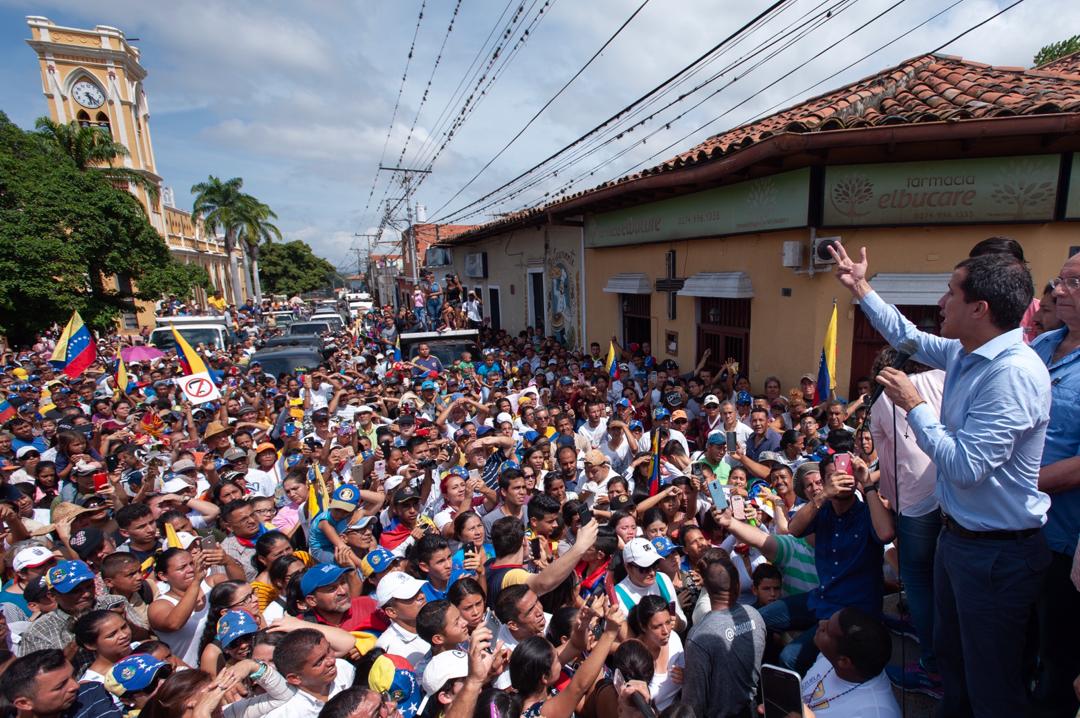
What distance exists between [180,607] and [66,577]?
0.71m

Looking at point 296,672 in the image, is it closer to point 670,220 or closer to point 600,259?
point 670,220

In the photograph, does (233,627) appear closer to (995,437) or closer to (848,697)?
(848,697)

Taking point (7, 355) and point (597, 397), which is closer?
point (597, 397)

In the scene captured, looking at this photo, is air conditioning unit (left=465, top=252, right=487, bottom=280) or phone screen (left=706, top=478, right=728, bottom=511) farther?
air conditioning unit (left=465, top=252, right=487, bottom=280)

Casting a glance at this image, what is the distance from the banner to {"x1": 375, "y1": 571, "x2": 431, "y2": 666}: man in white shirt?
554 centimetres

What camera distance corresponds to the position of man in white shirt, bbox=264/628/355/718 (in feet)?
7.81

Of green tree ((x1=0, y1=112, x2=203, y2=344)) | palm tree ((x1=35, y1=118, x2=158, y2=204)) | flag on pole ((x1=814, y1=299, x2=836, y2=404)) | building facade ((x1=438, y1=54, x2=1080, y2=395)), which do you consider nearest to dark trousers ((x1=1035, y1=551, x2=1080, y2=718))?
flag on pole ((x1=814, y1=299, x2=836, y2=404))

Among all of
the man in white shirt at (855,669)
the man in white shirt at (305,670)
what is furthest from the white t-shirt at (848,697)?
the man in white shirt at (305,670)

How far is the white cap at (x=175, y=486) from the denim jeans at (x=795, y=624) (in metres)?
4.72

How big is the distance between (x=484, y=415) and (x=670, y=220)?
4725 millimetres

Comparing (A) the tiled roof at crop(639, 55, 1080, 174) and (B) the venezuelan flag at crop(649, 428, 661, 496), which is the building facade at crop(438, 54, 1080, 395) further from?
(B) the venezuelan flag at crop(649, 428, 661, 496)

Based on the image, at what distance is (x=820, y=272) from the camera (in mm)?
6602

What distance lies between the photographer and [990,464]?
1.73 meters

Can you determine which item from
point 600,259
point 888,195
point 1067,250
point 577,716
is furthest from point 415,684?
point 600,259
